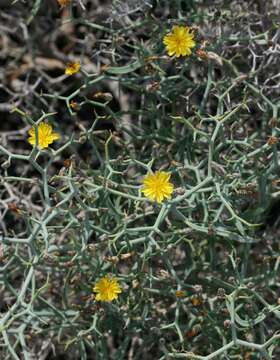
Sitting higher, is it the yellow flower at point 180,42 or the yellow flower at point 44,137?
the yellow flower at point 180,42

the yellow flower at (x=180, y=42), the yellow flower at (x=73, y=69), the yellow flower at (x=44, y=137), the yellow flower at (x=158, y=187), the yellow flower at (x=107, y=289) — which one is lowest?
the yellow flower at (x=107, y=289)

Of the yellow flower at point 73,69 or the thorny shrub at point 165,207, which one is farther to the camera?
the yellow flower at point 73,69

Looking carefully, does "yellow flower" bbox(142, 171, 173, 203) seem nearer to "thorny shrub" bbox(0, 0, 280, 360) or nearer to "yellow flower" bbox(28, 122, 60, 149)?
"thorny shrub" bbox(0, 0, 280, 360)

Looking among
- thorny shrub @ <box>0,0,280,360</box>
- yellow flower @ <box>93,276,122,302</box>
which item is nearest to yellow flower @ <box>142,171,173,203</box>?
thorny shrub @ <box>0,0,280,360</box>

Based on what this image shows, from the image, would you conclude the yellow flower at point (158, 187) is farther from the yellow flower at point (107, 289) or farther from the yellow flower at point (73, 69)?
the yellow flower at point (73, 69)

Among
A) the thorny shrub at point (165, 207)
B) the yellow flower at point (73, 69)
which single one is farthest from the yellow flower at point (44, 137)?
the yellow flower at point (73, 69)

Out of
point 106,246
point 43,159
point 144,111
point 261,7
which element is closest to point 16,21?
point 43,159

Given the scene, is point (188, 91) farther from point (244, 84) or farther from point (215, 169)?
point (215, 169)
